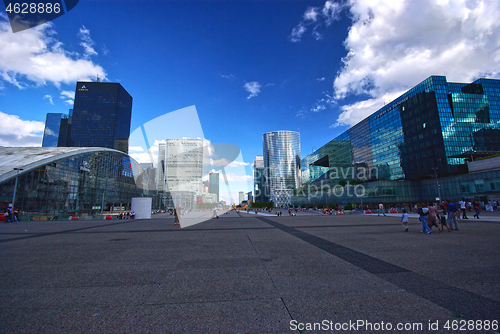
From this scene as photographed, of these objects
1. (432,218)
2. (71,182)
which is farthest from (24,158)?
(432,218)

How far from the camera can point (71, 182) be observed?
183 ft

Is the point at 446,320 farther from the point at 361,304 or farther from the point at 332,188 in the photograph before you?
the point at 332,188

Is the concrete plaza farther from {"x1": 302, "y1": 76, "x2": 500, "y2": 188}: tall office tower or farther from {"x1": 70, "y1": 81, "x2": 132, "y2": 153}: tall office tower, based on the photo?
{"x1": 70, "y1": 81, "x2": 132, "y2": 153}: tall office tower

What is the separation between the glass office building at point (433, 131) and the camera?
190 feet

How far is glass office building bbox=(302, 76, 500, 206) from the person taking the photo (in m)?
58.1

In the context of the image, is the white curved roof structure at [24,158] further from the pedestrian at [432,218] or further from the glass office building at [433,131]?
the glass office building at [433,131]

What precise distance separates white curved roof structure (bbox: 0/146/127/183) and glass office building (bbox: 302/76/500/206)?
86307 mm

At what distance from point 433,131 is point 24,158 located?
101233 millimetres

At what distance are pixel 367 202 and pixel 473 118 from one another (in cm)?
3498

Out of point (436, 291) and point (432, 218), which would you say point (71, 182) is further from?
point (436, 291)

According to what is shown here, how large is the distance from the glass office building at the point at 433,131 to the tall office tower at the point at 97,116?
17600 centimetres

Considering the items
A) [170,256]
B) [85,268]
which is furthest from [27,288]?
[170,256]

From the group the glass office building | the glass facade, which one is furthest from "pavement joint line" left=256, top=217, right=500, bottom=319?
Result: the glass office building

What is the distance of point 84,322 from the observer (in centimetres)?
312
